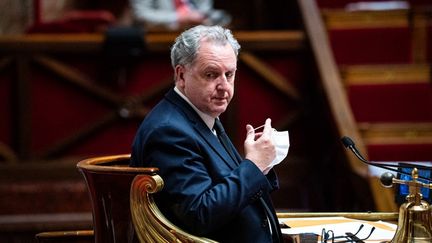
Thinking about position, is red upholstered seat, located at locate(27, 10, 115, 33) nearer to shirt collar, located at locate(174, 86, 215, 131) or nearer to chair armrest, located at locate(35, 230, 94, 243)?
chair armrest, located at locate(35, 230, 94, 243)

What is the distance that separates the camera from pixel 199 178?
2.29m

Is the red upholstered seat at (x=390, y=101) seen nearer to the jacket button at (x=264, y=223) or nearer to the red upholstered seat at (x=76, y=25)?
the red upholstered seat at (x=76, y=25)

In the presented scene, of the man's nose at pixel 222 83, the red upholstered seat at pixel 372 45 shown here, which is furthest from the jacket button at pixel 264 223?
the red upholstered seat at pixel 372 45

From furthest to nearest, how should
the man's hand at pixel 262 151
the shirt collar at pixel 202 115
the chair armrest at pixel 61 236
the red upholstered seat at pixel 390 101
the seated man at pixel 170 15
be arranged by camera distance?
1. the seated man at pixel 170 15
2. the red upholstered seat at pixel 390 101
3. the chair armrest at pixel 61 236
4. the shirt collar at pixel 202 115
5. the man's hand at pixel 262 151

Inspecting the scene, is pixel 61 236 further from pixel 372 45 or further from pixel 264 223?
pixel 372 45

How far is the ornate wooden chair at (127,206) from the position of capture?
228cm

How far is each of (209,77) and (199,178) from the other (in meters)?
0.28

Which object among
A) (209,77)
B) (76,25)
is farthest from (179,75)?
(76,25)

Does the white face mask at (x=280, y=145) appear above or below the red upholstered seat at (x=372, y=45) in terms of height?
below

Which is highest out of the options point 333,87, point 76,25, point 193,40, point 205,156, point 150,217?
point 76,25

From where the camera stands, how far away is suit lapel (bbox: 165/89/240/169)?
Answer: 7.97ft

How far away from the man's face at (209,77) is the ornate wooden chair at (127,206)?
0.26m

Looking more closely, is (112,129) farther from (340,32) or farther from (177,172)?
(177,172)

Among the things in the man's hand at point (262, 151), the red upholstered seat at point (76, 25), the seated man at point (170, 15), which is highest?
the seated man at point (170, 15)
